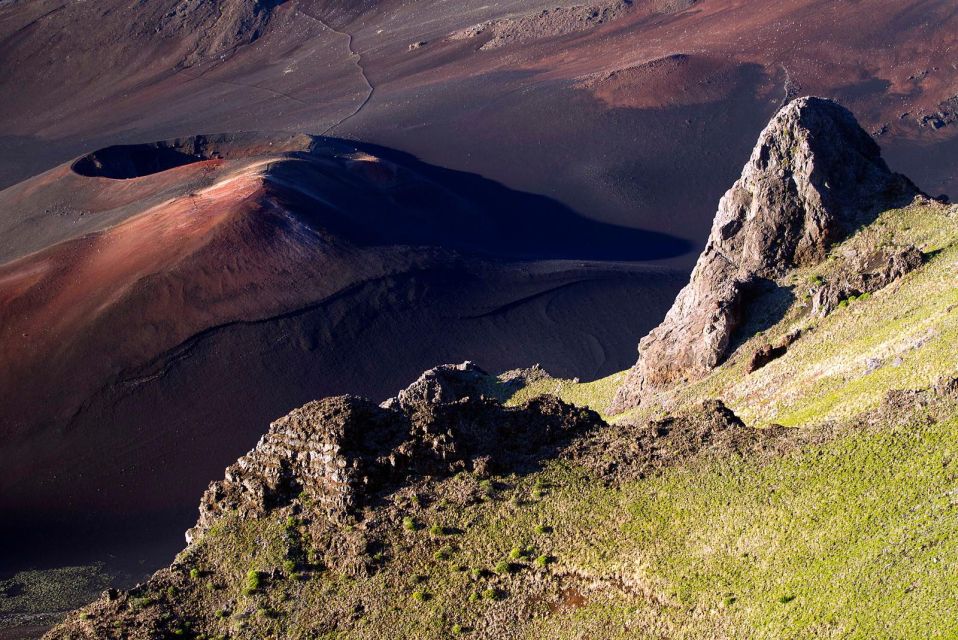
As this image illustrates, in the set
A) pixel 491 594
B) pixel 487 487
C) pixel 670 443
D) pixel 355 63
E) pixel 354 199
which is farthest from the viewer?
pixel 355 63

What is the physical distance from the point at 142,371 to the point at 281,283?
1170cm

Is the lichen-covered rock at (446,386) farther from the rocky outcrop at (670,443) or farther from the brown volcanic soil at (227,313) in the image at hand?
the brown volcanic soil at (227,313)

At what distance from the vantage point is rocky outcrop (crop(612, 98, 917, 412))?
124ft

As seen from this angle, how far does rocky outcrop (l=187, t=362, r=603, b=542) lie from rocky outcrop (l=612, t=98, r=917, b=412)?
1079 centimetres

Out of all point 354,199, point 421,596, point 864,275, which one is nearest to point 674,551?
point 421,596

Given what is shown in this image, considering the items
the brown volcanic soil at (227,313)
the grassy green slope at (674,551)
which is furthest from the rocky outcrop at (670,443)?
the brown volcanic soil at (227,313)

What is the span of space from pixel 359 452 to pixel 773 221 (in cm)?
1991

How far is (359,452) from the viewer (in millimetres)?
26891

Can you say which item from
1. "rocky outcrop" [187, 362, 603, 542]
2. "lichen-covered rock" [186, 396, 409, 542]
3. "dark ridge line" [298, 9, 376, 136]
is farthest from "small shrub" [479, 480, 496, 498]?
"dark ridge line" [298, 9, 376, 136]

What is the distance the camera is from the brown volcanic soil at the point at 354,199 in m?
63.6

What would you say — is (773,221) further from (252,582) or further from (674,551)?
(252,582)

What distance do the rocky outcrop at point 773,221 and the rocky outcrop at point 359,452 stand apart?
10793 mm

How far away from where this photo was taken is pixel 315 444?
26.9 metres

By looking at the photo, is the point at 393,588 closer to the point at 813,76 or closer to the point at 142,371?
the point at 142,371
